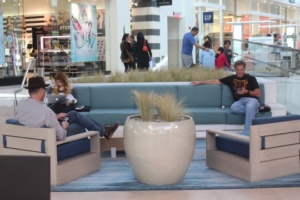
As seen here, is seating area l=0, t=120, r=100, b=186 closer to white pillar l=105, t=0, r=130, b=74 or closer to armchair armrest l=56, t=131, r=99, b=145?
armchair armrest l=56, t=131, r=99, b=145

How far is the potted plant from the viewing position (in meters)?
4.55

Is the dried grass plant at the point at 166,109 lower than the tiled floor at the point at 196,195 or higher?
higher

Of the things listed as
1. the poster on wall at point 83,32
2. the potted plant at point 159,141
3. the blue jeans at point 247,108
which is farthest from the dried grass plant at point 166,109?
the poster on wall at point 83,32

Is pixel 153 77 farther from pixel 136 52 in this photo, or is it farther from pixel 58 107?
pixel 136 52

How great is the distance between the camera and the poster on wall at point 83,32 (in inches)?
631

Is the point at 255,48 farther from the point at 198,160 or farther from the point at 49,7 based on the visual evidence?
the point at 198,160

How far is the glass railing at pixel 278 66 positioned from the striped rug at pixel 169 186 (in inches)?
141

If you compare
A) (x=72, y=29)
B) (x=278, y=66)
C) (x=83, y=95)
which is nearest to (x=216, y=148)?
(x=83, y=95)

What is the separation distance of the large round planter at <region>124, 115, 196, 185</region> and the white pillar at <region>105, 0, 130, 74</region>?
12.4 metres

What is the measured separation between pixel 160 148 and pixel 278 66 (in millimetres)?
7111

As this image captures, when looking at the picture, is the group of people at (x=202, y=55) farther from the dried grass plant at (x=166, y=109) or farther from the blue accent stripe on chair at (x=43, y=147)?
the blue accent stripe on chair at (x=43, y=147)

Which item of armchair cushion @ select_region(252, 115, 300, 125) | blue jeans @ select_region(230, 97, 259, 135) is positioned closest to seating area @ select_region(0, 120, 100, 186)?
armchair cushion @ select_region(252, 115, 300, 125)

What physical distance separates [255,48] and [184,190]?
10.3 m

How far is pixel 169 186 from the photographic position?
4.70m
